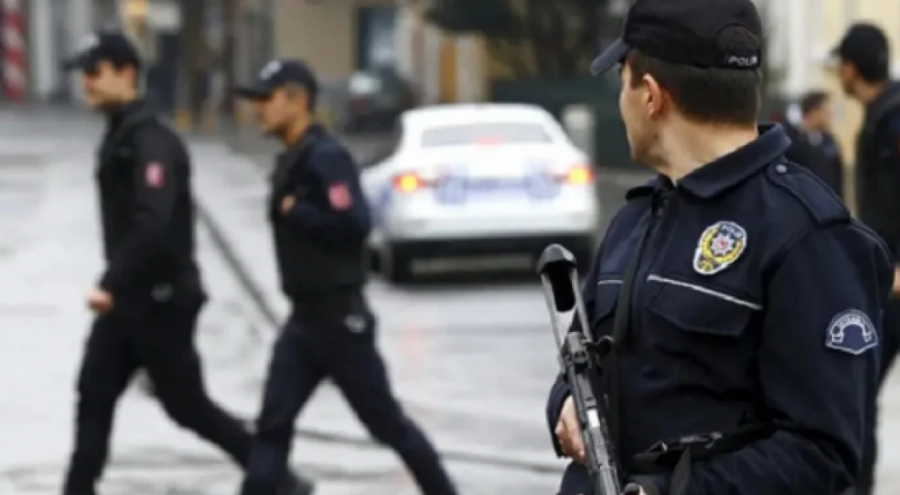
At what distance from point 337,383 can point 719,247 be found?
426 centimetres

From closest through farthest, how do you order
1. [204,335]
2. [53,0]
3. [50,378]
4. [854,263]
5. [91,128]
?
[854,263] < [50,378] < [204,335] < [91,128] < [53,0]

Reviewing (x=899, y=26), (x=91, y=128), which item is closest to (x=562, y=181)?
(x=899, y=26)

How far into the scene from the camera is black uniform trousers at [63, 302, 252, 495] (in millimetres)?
7684

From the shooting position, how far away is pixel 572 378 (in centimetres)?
342

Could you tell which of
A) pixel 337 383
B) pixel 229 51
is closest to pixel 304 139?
pixel 337 383

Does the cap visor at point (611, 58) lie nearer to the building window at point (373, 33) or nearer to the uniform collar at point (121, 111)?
the uniform collar at point (121, 111)

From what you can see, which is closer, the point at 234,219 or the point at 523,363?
the point at 523,363

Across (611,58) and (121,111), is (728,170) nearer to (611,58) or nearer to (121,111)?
(611,58)

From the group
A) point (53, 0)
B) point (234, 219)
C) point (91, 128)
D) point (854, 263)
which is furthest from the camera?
point (53, 0)

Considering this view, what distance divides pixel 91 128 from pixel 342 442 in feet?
154

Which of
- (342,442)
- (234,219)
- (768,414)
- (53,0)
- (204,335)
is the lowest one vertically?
(53,0)

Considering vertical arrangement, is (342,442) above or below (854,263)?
below

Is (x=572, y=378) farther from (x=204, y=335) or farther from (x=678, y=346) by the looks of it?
(x=204, y=335)

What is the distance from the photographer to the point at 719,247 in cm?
332
